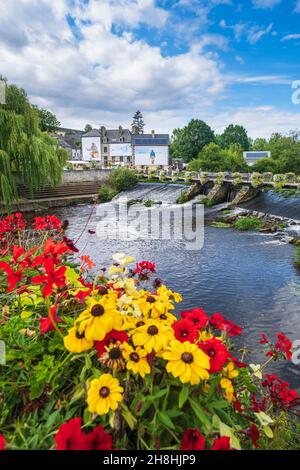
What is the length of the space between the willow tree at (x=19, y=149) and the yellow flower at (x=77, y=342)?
1875 cm

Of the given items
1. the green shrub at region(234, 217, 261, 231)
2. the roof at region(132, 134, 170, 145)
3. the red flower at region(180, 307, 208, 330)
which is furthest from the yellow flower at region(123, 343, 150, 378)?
the roof at region(132, 134, 170, 145)

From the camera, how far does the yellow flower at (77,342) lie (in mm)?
1514

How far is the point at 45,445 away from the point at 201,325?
3.28ft

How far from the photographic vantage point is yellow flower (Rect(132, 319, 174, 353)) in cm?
152

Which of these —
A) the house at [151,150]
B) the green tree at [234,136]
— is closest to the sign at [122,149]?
the house at [151,150]

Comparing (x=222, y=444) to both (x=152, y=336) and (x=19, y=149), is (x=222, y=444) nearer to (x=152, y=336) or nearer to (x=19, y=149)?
A: (x=152, y=336)

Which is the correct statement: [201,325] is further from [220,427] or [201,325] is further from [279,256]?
[279,256]

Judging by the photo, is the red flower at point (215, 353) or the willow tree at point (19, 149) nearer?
the red flower at point (215, 353)

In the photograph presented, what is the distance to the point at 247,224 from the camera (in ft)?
57.2

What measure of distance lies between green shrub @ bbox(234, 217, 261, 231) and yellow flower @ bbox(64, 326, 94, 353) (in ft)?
54.3

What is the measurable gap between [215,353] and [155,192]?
30.7 metres

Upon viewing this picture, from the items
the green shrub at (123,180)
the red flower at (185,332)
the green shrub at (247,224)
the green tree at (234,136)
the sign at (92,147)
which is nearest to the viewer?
the red flower at (185,332)

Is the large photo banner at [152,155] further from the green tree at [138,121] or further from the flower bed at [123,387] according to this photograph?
the flower bed at [123,387]

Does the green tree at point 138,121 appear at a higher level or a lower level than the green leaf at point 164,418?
higher
